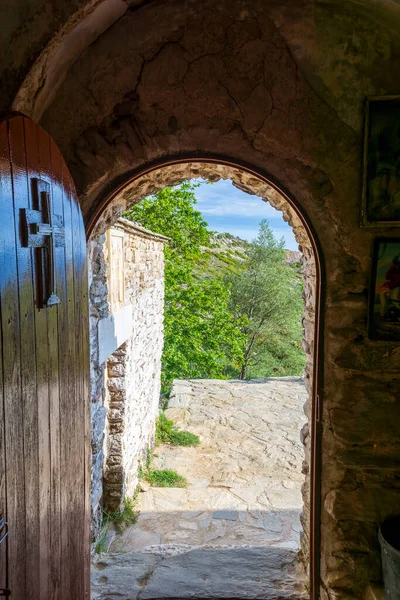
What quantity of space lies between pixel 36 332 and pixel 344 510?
1745 mm

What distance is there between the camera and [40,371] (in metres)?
1.37

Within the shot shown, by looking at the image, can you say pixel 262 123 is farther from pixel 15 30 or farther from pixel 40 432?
pixel 40 432

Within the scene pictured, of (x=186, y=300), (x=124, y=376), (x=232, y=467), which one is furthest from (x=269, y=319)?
(x=124, y=376)

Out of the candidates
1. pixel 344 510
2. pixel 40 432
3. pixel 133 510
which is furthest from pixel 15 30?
pixel 133 510

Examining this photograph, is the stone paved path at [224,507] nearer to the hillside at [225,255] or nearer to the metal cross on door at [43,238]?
the metal cross on door at [43,238]

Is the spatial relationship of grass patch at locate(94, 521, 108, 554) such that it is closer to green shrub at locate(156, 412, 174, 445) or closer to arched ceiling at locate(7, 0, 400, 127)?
arched ceiling at locate(7, 0, 400, 127)

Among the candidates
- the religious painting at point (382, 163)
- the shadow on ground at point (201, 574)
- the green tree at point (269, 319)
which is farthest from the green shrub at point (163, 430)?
the green tree at point (269, 319)

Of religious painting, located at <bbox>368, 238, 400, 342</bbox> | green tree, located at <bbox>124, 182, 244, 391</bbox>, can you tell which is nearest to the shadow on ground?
religious painting, located at <bbox>368, 238, 400, 342</bbox>

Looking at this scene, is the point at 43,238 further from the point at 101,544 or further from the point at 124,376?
the point at 124,376

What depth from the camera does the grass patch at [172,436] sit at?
262 inches

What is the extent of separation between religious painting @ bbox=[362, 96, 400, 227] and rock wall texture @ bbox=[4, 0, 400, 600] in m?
0.05

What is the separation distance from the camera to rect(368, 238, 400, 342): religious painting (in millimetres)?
2055

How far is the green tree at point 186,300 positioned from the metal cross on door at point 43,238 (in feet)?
29.4

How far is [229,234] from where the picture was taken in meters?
17.8
